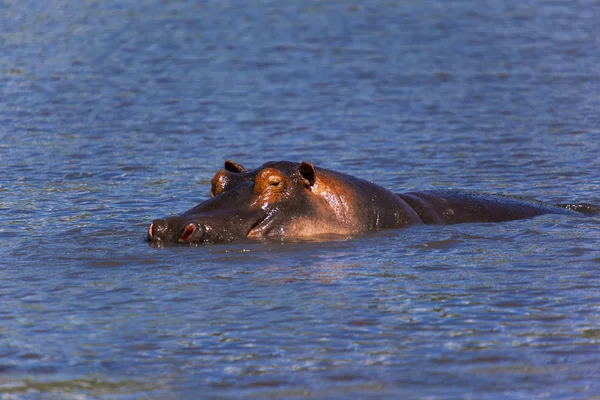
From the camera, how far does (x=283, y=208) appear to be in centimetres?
877

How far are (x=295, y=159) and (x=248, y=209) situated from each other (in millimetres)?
4668

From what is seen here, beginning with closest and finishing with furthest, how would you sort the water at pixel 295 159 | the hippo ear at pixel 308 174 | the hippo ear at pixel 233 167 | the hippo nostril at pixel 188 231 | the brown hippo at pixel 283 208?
the water at pixel 295 159, the hippo nostril at pixel 188 231, the brown hippo at pixel 283 208, the hippo ear at pixel 308 174, the hippo ear at pixel 233 167

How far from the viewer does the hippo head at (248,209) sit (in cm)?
862

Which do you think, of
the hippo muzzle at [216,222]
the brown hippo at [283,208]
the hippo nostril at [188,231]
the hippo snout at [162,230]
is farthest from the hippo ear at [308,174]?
the hippo snout at [162,230]

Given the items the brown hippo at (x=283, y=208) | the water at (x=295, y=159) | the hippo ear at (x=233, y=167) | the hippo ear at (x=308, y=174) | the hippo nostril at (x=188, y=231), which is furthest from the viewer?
the hippo ear at (x=233, y=167)

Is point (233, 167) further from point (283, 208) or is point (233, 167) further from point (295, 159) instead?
point (295, 159)

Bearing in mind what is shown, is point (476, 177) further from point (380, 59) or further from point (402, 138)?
point (380, 59)

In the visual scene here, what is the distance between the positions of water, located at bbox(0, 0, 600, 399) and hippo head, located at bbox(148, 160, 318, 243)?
0.49 ft

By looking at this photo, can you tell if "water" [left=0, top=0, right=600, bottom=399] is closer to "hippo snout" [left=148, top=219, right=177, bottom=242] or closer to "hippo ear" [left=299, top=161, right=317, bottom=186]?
"hippo snout" [left=148, top=219, right=177, bottom=242]

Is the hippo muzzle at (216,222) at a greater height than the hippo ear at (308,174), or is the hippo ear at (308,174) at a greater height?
the hippo ear at (308,174)

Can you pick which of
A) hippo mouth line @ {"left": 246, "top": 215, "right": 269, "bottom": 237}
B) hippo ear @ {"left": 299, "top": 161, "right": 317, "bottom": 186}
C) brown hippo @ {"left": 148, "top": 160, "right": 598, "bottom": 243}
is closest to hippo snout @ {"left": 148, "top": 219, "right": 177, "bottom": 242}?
brown hippo @ {"left": 148, "top": 160, "right": 598, "bottom": 243}

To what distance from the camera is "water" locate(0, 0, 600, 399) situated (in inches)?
240

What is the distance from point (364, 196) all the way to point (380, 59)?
36.5 ft

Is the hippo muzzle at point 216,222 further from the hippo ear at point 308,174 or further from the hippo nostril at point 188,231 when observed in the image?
the hippo ear at point 308,174
